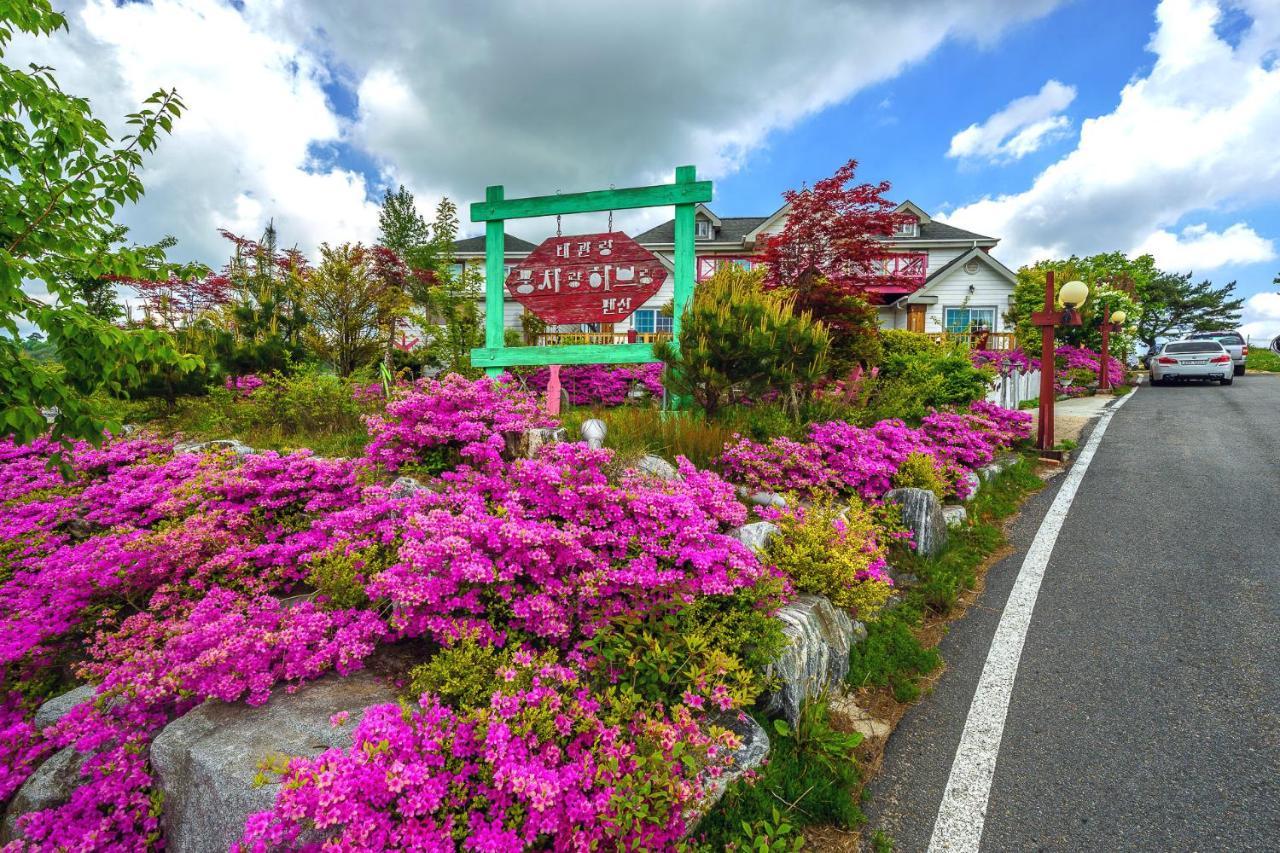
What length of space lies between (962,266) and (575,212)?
2271 cm

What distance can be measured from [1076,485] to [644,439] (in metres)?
5.96

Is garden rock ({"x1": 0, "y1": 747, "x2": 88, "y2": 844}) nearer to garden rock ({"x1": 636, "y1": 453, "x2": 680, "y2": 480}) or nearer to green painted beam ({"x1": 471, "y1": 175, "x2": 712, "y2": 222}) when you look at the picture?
garden rock ({"x1": 636, "y1": 453, "x2": 680, "y2": 480})

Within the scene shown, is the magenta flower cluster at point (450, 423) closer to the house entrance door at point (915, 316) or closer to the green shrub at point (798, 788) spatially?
the green shrub at point (798, 788)

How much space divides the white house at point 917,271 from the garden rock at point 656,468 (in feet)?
60.3

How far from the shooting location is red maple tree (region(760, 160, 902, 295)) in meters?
9.61

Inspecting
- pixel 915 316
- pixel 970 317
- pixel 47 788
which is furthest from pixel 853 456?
pixel 970 317

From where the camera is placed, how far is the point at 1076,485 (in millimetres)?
7004

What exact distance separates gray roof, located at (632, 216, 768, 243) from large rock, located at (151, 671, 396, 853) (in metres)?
24.7

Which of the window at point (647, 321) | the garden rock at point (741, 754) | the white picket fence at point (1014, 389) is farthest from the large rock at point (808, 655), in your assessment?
the window at point (647, 321)

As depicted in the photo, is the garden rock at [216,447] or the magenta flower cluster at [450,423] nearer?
the magenta flower cluster at [450,423]

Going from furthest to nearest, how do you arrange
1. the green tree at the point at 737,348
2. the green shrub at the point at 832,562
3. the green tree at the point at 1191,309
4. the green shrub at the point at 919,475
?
the green tree at the point at 1191,309, the green tree at the point at 737,348, the green shrub at the point at 919,475, the green shrub at the point at 832,562

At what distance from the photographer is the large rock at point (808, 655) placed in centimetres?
279

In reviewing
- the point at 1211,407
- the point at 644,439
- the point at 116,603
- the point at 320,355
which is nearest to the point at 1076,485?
the point at 644,439

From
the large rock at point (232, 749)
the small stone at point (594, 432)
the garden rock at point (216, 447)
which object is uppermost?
the small stone at point (594, 432)
